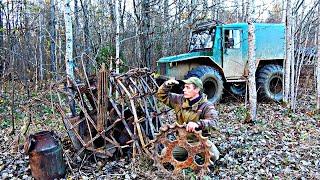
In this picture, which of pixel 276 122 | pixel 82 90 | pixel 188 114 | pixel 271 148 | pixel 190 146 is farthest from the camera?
pixel 276 122

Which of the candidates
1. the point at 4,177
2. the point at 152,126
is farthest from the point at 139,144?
the point at 4,177

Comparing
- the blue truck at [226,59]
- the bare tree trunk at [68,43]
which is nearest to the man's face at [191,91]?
the bare tree trunk at [68,43]

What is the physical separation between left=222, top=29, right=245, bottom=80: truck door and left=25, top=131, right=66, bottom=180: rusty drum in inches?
264

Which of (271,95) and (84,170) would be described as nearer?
(84,170)

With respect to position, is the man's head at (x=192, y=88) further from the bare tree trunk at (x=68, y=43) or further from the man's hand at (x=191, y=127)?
the bare tree trunk at (x=68, y=43)

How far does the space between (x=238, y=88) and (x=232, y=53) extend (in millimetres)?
1452

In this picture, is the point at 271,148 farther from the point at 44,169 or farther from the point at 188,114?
the point at 44,169

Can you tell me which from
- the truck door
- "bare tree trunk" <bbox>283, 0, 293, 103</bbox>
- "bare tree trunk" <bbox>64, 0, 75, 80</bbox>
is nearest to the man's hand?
"bare tree trunk" <bbox>64, 0, 75, 80</bbox>

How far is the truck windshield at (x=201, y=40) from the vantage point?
32.9 ft

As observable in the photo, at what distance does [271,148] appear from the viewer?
549cm

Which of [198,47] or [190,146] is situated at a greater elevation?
[198,47]

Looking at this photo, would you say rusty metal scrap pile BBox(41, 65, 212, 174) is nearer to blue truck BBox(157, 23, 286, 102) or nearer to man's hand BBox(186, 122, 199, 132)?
man's hand BBox(186, 122, 199, 132)

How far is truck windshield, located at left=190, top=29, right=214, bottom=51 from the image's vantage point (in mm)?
10023

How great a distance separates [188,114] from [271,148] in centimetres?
179
